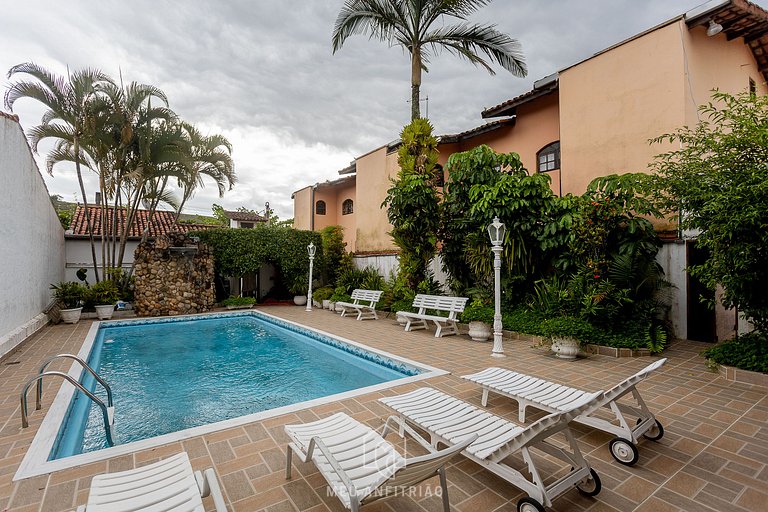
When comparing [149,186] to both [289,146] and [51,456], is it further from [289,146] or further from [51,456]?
[51,456]

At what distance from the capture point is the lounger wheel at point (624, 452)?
2.84 meters

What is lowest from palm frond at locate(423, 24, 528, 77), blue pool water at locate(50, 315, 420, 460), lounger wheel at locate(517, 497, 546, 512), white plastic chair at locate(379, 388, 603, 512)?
blue pool water at locate(50, 315, 420, 460)

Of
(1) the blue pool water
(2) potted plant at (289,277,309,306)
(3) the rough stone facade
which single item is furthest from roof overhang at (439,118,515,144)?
(3) the rough stone facade

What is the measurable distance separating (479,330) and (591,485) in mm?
5406

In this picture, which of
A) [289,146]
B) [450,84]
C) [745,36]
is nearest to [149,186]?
[289,146]

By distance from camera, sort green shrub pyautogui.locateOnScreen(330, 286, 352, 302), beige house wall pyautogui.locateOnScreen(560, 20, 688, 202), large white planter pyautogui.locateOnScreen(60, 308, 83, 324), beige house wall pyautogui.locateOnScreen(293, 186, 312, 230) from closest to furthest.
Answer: beige house wall pyautogui.locateOnScreen(560, 20, 688, 202) → large white planter pyautogui.locateOnScreen(60, 308, 83, 324) → green shrub pyautogui.locateOnScreen(330, 286, 352, 302) → beige house wall pyautogui.locateOnScreen(293, 186, 312, 230)

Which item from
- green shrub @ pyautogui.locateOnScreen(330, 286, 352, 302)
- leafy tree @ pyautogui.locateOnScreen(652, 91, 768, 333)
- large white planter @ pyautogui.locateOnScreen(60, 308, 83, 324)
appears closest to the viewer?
leafy tree @ pyautogui.locateOnScreen(652, 91, 768, 333)

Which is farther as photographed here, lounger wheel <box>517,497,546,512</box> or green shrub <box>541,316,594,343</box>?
green shrub <box>541,316,594,343</box>

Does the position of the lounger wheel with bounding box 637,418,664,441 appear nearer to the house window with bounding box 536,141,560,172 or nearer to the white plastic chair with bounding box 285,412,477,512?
the white plastic chair with bounding box 285,412,477,512

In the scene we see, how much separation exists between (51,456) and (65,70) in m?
11.5

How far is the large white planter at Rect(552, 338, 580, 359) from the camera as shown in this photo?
20.1 ft

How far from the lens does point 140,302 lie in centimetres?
1211

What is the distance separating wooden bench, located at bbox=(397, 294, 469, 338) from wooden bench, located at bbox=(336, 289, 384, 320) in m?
1.76

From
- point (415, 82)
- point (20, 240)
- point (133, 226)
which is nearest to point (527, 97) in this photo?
point (415, 82)
